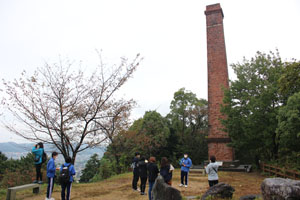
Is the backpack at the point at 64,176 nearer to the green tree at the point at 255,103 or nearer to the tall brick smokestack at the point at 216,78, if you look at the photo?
the green tree at the point at 255,103

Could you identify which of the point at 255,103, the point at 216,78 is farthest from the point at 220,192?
the point at 216,78

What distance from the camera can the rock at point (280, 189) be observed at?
165 inches

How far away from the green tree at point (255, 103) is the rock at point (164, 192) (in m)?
9.97

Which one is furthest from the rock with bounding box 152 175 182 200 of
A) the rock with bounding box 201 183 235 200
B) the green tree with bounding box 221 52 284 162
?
the green tree with bounding box 221 52 284 162

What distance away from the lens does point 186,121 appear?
2689cm

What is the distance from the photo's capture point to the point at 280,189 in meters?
4.37

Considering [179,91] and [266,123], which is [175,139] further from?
[266,123]

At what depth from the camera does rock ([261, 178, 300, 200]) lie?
4.18 m

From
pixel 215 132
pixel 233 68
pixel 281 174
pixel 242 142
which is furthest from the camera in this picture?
pixel 215 132

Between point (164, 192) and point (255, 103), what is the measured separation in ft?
34.2

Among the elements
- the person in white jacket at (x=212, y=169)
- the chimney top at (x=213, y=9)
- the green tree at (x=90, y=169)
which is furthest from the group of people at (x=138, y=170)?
the green tree at (x=90, y=169)

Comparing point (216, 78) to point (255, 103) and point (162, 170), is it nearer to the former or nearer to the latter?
point (255, 103)

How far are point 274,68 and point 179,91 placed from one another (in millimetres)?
13983

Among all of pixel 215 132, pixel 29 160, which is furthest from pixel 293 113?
pixel 29 160
